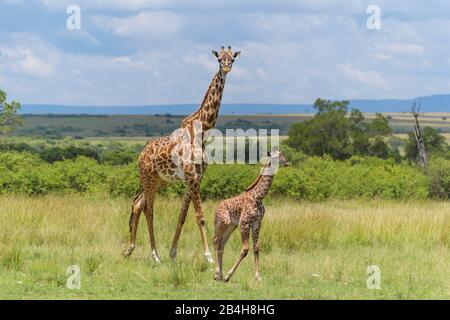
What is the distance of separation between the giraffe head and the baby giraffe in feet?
6.52

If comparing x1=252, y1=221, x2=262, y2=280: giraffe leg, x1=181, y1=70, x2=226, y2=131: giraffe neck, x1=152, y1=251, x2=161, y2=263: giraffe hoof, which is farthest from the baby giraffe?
x1=181, y1=70, x2=226, y2=131: giraffe neck

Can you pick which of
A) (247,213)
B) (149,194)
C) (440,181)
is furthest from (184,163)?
(440,181)

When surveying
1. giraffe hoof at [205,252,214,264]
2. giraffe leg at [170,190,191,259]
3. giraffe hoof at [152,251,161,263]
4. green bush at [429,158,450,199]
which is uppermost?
giraffe leg at [170,190,191,259]

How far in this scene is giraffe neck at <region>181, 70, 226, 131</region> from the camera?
1350 cm

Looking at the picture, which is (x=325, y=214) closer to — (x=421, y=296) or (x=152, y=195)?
(x=152, y=195)

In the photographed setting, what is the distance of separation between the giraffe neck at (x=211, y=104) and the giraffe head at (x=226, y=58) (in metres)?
0.42

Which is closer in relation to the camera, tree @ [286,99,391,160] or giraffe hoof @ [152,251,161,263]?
giraffe hoof @ [152,251,161,263]

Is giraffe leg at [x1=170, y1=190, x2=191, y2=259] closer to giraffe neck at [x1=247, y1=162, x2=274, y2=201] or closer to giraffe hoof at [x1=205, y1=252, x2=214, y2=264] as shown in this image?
giraffe hoof at [x1=205, y1=252, x2=214, y2=264]

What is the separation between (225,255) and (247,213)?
273 centimetres

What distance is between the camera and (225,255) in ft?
45.4
